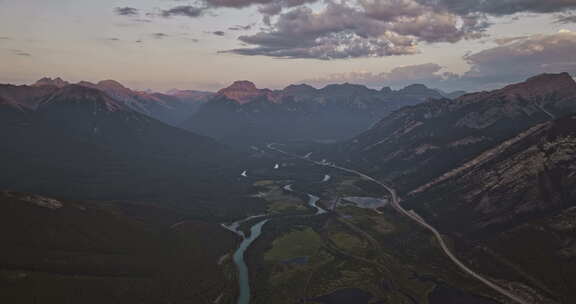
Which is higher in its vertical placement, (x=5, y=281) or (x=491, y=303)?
(x=5, y=281)

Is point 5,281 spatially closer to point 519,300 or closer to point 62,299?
point 62,299

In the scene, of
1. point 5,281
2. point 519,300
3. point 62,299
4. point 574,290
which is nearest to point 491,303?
point 519,300

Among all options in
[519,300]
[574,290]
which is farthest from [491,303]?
[574,290]

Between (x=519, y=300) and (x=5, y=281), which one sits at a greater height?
(x=5, y=281)

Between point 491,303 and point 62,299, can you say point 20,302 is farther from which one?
point 491,303

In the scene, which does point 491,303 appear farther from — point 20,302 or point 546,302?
point 20,302

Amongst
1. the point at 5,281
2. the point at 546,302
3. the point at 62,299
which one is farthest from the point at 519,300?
the point at 5,281

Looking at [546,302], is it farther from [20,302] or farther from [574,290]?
[20,302]
